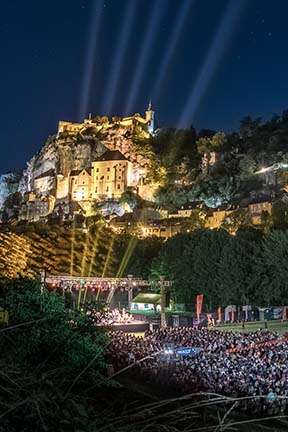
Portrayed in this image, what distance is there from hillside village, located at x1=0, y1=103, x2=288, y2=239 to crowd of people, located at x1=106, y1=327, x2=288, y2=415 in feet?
186

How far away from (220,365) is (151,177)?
103385 mm

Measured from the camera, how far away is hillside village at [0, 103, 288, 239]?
317ft

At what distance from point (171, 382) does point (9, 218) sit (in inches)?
4924

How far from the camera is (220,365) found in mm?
18656

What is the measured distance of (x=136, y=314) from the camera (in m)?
50.5

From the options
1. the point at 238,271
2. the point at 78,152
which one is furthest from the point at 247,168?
the point at 238,271

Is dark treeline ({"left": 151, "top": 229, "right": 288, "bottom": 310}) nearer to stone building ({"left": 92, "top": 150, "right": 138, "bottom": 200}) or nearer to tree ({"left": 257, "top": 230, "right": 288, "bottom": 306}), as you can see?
tree ({"left": 257, "top": 230, "right": 288, "bottom": 306})

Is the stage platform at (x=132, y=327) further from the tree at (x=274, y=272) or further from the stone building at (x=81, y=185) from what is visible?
the stone building at (x=81, y=185)

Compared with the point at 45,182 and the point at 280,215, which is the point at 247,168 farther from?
A: the point at 45,182

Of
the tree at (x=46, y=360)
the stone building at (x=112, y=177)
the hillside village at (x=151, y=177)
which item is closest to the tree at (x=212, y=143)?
the hillside village at (x=151, y=177)

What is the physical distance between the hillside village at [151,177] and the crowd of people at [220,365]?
56693 millimetres

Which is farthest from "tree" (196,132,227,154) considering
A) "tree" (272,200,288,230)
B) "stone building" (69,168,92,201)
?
"tree" (272,200,288,230)

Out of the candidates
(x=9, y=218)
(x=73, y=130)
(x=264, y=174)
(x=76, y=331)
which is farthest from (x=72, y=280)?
(x=73, y=130)

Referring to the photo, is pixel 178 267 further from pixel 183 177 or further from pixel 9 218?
pixel 9 218
